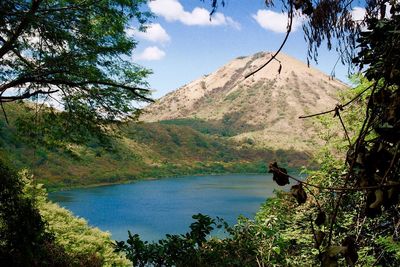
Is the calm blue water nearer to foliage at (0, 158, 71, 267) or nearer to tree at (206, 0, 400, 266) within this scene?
foliage at (0, 158, 71, 267)

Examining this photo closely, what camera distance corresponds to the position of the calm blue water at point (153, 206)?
3828 centimetres

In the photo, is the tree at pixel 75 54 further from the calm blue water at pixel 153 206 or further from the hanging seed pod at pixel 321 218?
the calm blue water at pixel 153 206

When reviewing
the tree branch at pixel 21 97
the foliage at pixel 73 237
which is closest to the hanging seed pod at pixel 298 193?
the tree branch at pixel 21 97

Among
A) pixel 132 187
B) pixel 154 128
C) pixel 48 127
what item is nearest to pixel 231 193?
pixel 132 187

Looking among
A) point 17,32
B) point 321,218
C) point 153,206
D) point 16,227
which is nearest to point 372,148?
point 321,218

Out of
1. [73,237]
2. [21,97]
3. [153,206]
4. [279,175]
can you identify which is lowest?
[153,206]

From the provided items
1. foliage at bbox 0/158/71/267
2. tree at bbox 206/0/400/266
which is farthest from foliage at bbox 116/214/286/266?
tree at bbox 206/0/400/266

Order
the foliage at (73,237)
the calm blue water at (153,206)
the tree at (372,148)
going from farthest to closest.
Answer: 1. the calm blue water at (153,206)
2. the foliage at (73,237)
3. the tree at (372,148)

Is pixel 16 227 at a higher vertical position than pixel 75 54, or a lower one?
lower

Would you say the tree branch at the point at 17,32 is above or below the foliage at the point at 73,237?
above

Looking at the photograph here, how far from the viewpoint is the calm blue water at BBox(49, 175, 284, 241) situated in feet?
126

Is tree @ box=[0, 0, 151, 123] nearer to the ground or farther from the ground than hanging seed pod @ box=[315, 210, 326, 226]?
farther from the ground

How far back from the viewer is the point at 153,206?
51469 millimetres

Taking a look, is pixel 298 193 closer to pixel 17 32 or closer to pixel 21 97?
pixel 17 32
